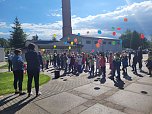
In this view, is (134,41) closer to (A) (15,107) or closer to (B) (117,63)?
(B) (117,63)

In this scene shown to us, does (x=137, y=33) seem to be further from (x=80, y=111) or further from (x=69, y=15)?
(x=80, y=111)

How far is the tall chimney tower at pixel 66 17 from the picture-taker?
48000mm

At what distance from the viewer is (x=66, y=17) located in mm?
48625

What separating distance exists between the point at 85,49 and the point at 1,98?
3638 cm

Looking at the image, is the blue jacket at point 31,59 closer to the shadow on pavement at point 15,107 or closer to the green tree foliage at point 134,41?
the shadow on pavement at point 15,107

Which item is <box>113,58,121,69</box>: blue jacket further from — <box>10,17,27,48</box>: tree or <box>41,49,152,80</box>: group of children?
<box>10,17,27,48</box>: tree

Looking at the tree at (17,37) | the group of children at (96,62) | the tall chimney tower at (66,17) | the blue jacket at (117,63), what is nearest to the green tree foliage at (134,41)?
the tall chimney tower at (66,17)

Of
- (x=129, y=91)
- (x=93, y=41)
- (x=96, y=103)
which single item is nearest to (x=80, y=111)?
(x=96, y=103)

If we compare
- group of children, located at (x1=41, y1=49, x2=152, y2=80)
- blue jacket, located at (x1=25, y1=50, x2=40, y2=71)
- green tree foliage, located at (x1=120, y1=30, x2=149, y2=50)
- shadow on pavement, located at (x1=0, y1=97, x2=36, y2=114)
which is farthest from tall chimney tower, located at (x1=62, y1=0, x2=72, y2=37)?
shadow on pavement, located at (x1=0, y1=97, x2=36, y2=114)

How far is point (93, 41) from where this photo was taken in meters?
44.2

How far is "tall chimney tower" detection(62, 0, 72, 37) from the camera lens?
48.0 meters

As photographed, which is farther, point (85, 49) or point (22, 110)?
point (85, 49)

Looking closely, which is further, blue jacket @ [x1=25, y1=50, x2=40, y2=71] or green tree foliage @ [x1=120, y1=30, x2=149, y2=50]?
green tree foliage @ [x1=120, y1=30, x2=149, y2=50]

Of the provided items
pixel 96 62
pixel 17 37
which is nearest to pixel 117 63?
pixel 96 62
